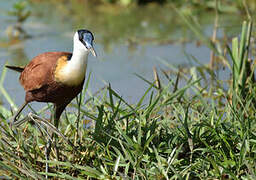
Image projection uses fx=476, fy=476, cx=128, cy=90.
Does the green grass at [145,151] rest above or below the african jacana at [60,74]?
below

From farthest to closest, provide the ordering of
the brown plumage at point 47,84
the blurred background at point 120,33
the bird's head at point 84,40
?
1. the blurred background at point 120,33
2. the brown plumage at point 47,84
3. the bird's head at point 84,40

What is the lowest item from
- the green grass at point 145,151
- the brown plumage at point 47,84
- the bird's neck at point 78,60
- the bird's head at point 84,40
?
the green grass at point 145,151

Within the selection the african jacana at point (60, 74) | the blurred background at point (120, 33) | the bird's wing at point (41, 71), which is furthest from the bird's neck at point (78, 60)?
the blurred background at point (120, 33)

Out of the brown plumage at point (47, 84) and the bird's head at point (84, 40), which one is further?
the brown plumage at point (47, 84)

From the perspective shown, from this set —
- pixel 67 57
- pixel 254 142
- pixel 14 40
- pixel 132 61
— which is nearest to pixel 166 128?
pixel 254 142

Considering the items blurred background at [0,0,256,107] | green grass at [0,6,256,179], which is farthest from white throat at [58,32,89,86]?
blurred background at [0,0,256,107]

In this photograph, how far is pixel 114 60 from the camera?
3.22m

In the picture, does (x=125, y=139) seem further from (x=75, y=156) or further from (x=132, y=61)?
(x=132, y=61)

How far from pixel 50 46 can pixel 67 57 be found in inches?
70.1

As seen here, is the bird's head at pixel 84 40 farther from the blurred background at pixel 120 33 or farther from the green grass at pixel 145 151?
the blurred background at pixel 120 33

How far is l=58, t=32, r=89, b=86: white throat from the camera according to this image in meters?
1.59

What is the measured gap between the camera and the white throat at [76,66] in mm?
1594

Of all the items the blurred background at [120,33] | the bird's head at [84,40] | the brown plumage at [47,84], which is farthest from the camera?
the blurred background at [120,33]

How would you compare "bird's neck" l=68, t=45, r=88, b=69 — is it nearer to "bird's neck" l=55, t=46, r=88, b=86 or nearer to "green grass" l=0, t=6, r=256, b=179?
"bird's neck" l=55, t=46, r=88, b=86
